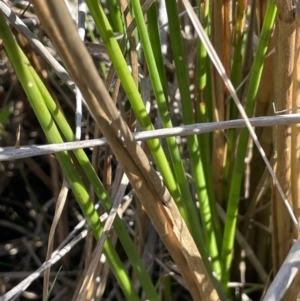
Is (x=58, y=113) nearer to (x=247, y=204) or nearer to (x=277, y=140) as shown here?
(x=277, y=140)

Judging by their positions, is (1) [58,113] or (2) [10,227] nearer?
(1) [58,113]

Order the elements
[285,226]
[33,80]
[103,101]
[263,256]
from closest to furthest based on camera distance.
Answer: [103,101] < [33,80] < [285,226] < [263,256]

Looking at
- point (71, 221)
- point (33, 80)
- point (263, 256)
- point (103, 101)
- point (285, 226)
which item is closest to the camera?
point (103, 101)

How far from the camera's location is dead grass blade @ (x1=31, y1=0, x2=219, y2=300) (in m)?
0.25

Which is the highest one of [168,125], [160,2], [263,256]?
[160,2]

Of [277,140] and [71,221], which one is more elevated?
[277,140]

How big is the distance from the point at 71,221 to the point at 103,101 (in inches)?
22.5

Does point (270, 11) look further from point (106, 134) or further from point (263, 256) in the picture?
point (263, 256)

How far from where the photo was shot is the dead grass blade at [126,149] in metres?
0.25

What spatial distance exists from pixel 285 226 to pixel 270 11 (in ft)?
0.73

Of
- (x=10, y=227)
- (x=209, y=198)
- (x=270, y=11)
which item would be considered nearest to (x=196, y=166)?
(x=209, y=198)

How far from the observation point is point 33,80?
0.41 meters

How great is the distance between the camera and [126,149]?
14.5 inches

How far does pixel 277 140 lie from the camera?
0.51m
